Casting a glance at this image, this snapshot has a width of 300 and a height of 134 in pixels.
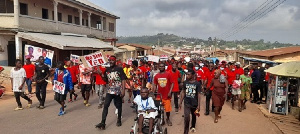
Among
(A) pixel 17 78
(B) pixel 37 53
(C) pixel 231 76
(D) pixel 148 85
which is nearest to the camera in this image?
(A) pixel 17 78

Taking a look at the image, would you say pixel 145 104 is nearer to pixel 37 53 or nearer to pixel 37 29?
pixel 37 53

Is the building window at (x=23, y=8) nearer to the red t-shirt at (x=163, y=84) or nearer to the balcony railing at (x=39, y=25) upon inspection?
the balcony railing at (x=39, y=25)

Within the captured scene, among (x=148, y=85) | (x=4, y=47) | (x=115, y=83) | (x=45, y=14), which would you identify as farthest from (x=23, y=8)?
(x=115, y=83)

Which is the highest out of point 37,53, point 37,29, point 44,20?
point 44,20

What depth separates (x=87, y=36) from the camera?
25625mm

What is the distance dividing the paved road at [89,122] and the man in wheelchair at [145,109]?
1.12 m

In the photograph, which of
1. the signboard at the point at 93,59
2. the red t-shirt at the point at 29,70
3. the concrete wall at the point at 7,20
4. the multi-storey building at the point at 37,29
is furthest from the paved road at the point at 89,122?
the concrete wall at the point at 7,20

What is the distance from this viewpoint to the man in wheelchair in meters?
5.20

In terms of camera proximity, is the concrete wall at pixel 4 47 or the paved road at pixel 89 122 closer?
the paved road at pixel 89 122

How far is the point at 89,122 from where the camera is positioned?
693 centimetres

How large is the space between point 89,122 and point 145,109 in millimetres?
2294

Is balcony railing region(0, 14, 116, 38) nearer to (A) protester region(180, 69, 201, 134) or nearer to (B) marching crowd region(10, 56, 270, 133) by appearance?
(B) marching crowd region(10, 56, 270, 133)

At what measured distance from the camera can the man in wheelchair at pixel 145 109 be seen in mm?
5203

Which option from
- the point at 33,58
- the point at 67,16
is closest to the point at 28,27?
the point at 33,58
